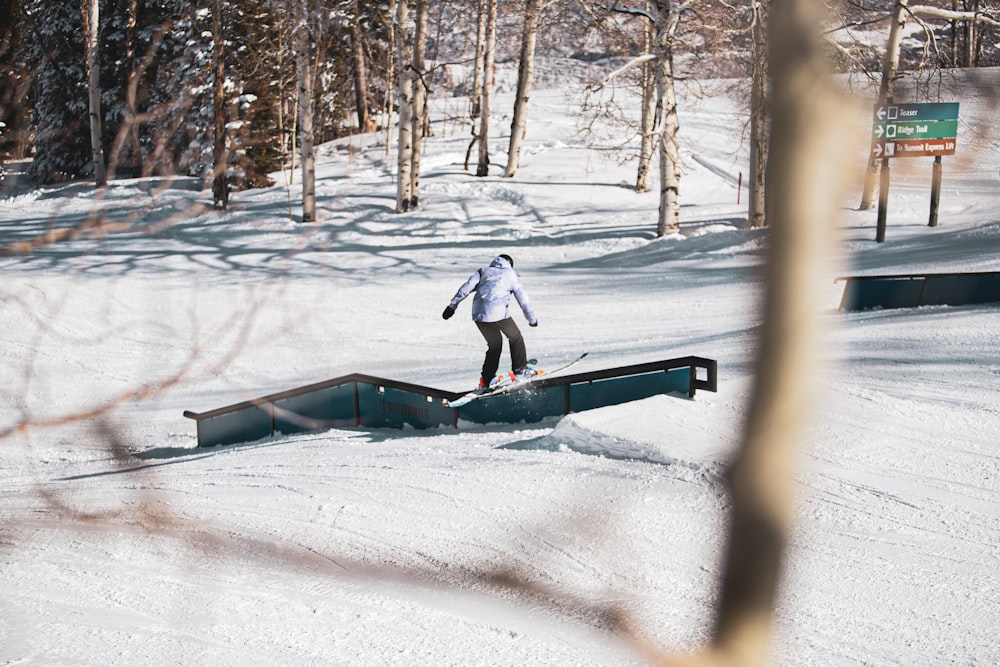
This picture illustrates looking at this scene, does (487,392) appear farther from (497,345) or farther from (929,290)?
(929,290)

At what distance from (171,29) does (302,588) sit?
5.07 ft

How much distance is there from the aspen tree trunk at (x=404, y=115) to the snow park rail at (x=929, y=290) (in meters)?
9.81

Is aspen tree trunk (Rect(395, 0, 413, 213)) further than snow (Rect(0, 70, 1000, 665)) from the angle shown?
Yes

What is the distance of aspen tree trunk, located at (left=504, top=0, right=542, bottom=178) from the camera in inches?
811

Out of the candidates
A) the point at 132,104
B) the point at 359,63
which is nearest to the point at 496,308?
the point at 359,63

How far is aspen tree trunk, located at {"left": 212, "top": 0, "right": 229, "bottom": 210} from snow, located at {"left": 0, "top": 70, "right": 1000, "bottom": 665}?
89 mm

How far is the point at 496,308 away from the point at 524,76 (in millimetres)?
16181

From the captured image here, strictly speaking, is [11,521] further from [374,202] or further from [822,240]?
[374,202]

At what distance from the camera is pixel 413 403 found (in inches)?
409

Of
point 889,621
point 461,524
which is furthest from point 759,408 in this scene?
point 461,524

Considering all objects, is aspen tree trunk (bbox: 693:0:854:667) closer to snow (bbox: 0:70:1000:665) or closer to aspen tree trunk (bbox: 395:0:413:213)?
snow (bbox: 0:70:1000:665)

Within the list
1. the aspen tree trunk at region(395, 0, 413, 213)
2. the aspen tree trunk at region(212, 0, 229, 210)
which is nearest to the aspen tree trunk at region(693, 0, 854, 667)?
the aspen tree trunk at region(212, 0, 229, 210)

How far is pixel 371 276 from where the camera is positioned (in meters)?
18.7

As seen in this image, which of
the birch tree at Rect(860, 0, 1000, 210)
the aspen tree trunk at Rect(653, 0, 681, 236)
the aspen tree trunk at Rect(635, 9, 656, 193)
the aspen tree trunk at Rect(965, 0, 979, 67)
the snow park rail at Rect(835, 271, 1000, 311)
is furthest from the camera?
the aspen tree trunk at Rect(635, 9, 656, 193)
